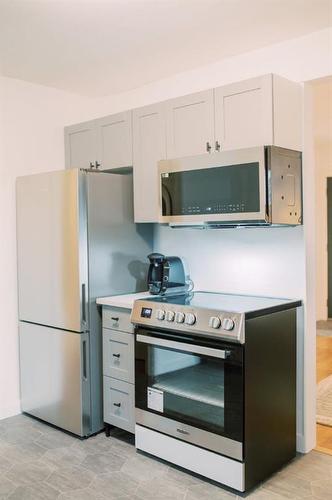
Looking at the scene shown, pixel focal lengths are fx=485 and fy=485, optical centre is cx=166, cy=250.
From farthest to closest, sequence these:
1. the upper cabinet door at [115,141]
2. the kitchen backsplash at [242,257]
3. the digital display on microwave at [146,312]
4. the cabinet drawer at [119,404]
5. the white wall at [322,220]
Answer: the white wall at [322,220], the upper cabinet door at [115,141], the cabinet drawer at [119,404], the kitchen backsplash at [242,257], the digital display on microwave at [146,312]

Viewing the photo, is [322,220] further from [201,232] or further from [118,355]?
[118,355]

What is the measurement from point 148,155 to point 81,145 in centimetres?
75

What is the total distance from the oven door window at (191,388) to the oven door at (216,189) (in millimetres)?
788

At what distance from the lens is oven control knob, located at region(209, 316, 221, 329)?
248 cm

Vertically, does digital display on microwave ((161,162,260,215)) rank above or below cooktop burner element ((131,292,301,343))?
above

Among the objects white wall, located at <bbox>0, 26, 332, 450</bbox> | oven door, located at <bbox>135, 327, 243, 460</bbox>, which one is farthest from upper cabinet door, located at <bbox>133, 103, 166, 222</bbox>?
oven door, located at <bbox>135, 327, 243, 460</bbox>

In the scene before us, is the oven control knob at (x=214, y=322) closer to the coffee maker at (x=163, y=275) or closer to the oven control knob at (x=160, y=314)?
the oven control knob at (x=160, y=314)

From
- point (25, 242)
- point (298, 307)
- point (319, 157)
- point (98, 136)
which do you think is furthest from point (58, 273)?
point (319, 157)

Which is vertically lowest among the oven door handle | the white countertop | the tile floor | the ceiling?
the tile floor

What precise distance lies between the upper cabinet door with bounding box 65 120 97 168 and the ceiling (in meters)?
0.38

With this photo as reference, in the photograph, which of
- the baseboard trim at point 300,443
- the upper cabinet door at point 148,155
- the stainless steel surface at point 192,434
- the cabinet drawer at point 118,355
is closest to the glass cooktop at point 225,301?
the cabinet drawer at point 118,355

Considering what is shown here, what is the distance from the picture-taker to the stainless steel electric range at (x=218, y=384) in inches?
96.6

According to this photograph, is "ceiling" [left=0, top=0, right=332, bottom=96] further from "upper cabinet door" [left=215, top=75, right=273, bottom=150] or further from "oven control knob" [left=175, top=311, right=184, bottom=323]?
"oven control knob" [left=175, top=311, right=184, bottom=323]

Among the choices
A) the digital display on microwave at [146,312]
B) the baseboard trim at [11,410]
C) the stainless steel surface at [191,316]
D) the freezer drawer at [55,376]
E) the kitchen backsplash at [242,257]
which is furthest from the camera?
the baseboard trim at [11,410]
